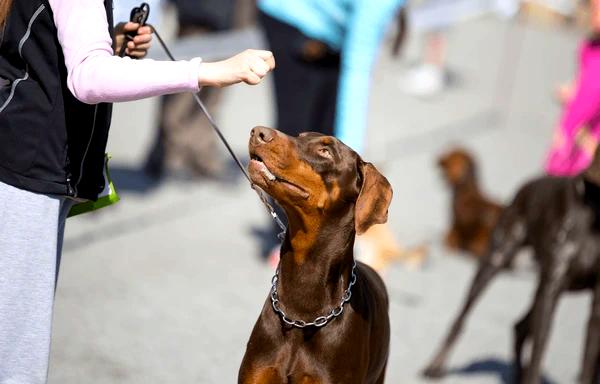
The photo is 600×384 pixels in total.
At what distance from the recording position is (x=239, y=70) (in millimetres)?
2656

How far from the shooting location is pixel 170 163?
28.1ft

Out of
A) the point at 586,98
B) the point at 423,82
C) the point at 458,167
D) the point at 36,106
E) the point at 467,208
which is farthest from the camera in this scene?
the point at 423,82

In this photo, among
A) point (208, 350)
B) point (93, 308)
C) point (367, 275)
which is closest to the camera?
point (367, 275)

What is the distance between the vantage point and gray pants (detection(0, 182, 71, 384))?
2.89 meters

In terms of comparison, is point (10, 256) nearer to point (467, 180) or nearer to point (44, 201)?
point (44, 201)

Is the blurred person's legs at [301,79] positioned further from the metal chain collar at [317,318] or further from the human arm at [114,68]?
the human arm at [114,68]

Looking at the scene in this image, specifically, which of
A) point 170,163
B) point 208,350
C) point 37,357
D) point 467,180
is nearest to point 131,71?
point 37,357

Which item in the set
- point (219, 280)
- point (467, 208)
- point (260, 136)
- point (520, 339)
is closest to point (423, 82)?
point (467, 208)

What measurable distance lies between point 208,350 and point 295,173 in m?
2.40

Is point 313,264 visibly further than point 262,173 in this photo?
Yes

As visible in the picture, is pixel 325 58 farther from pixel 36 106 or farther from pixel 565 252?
pixel 36 106

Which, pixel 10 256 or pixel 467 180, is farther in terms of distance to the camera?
pixel 467 180

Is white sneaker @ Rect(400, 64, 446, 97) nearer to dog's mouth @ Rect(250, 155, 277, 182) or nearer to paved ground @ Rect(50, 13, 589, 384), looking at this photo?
paved ground @ Rect(50, 13, 589, 384)

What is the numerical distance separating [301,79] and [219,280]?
1329 millimetres
